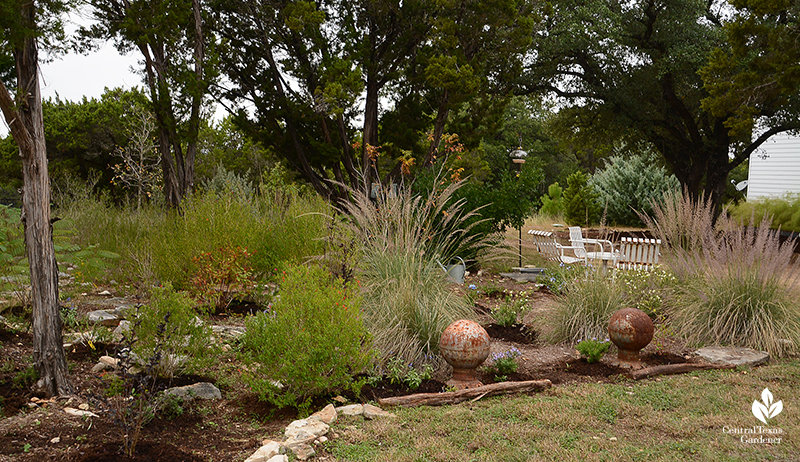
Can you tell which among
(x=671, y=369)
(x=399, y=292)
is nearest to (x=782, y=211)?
(x=671, y=369)

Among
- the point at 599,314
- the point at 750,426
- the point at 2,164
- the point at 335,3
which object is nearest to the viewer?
the point at 750,426

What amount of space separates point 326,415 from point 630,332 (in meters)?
2.38

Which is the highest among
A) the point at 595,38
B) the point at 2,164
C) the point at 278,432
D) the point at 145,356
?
the point at 595,38

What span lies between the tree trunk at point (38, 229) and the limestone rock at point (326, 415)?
4.52 ft

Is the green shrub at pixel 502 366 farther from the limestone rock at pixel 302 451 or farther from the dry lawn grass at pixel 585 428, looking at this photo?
the limestone rock at pixel 302 451

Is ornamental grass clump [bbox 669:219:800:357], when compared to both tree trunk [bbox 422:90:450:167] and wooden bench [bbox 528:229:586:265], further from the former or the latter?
tree trunk [bbox 422:90:450:167]

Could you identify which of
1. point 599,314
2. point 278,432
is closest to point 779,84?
point 599,314

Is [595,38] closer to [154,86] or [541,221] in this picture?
[541,221]

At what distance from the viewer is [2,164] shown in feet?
58.0

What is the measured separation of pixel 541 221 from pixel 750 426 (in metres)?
15.9

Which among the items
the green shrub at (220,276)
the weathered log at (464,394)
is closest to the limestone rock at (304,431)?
the weathered log at (464,394)
